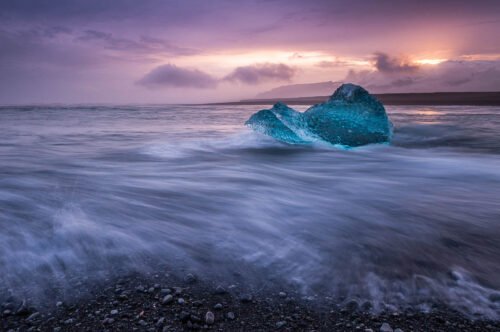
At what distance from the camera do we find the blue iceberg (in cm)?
762

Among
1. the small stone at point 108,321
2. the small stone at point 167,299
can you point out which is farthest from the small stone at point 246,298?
the small stone at point 108,321

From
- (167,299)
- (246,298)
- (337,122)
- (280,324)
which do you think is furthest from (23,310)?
(337,122)

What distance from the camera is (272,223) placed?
318 centimetres

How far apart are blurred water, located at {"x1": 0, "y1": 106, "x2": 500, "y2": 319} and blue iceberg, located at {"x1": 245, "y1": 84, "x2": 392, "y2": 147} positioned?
104 centimetres

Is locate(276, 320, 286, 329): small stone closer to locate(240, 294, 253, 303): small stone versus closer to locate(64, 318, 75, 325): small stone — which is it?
locate(240, 294, 253, 303): small stone

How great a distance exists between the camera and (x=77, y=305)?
185 cm

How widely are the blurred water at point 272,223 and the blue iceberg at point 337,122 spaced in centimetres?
104

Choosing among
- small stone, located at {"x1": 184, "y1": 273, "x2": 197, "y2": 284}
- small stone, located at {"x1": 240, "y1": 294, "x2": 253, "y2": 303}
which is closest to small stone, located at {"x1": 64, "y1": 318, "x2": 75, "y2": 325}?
small stone, located at {"x1": 184, "y1": 273, "x2": 197, "y2": 284}

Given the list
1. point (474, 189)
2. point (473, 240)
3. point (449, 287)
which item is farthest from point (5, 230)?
point (474, 189)

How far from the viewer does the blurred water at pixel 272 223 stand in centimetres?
214

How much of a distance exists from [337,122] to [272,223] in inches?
195

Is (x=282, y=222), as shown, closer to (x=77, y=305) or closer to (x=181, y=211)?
(x=181, y=211)

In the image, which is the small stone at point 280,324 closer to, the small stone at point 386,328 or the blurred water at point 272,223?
the blurred water at point 272,223

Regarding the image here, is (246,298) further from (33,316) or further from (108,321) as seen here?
(33,316)
